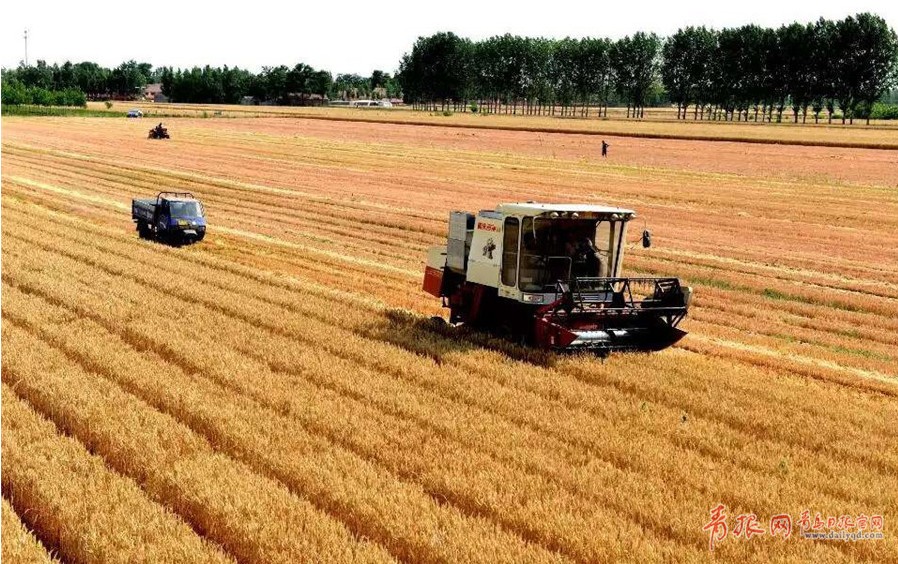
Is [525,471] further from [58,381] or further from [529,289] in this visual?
[58,381]

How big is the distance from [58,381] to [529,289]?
747 cm

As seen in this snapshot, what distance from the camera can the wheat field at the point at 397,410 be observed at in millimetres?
8531

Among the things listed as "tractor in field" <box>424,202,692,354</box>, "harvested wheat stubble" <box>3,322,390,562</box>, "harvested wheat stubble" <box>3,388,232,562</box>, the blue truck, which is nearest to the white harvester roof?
"tractor in field" <box>424,202,692,354</box>

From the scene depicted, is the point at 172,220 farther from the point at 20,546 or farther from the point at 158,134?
the point at 158,134

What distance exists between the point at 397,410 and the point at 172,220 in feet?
55.4

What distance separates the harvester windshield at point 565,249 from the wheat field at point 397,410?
1.44 m

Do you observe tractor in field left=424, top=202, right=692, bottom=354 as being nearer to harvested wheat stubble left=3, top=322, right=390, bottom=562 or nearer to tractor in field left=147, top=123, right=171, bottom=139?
harvested wheat stubble left=3, top=322, right=390, bottom=562

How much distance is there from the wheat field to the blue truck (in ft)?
1.81

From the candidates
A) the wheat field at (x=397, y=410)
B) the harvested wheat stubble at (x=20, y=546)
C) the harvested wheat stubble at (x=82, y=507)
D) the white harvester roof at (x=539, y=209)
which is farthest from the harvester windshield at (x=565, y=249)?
the harvested wheat stubble at (x=20, y=546)

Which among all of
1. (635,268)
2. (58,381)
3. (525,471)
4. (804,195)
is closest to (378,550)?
(525,471)

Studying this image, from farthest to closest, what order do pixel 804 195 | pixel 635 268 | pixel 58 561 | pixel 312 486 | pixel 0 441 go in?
pixel 804 195 < pixel 635 268 < pixel 0 441 < pixel 312 486 < pixel 58 561

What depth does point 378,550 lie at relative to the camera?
8.06m

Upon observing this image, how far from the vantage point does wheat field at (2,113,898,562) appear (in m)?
8.53

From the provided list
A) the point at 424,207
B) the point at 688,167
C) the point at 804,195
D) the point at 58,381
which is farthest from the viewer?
the point at 688,167
